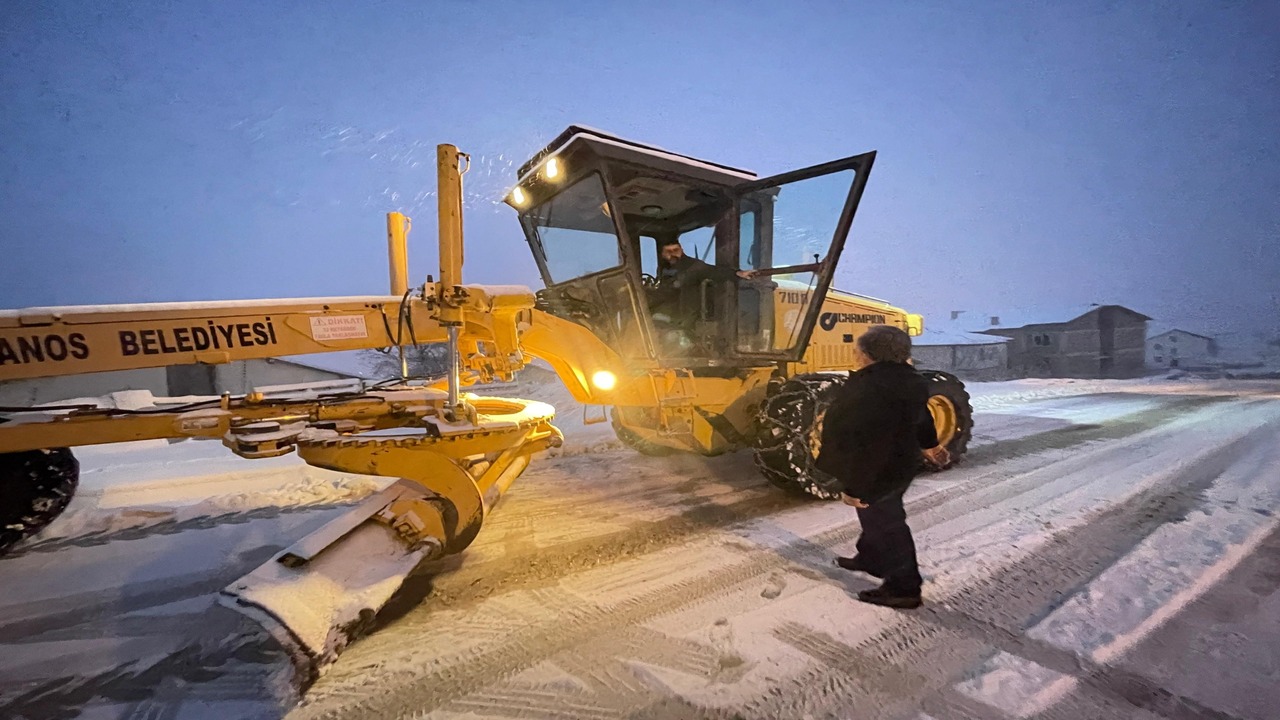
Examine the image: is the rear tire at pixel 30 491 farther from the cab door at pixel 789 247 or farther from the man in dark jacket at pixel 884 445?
the cab door at pixel 789 247

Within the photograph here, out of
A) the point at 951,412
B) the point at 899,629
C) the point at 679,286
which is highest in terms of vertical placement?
the point at 679,286

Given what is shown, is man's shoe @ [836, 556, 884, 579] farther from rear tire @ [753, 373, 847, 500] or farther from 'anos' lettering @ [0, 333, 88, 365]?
'anos' lettering @ [0, 333, 88, 365]

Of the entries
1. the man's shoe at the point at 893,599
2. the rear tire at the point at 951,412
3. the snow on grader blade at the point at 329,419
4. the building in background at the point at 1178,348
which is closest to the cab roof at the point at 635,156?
the snow on grader blade at the point at 329,419

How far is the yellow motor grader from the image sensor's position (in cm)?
229

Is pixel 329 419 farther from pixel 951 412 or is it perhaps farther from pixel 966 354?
pixel 966 354

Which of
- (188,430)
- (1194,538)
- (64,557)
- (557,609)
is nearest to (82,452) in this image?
(64,557)

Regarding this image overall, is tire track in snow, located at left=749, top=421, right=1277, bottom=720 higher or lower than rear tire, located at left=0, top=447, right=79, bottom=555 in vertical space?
lower

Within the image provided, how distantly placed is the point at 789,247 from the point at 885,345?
2267 mm

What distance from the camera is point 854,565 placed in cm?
292

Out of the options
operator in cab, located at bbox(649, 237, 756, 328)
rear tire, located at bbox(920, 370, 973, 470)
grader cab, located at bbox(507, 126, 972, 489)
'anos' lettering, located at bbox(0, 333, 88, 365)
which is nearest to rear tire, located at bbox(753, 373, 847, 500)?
grader cab, located at bbox(507, 126, 972, 489)

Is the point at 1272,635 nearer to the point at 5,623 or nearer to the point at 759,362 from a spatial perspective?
the point at 759,362

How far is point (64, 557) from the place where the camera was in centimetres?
336

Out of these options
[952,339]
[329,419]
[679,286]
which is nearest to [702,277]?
[679,286]

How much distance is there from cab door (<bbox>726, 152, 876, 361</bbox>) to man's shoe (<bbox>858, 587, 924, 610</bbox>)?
256cm
